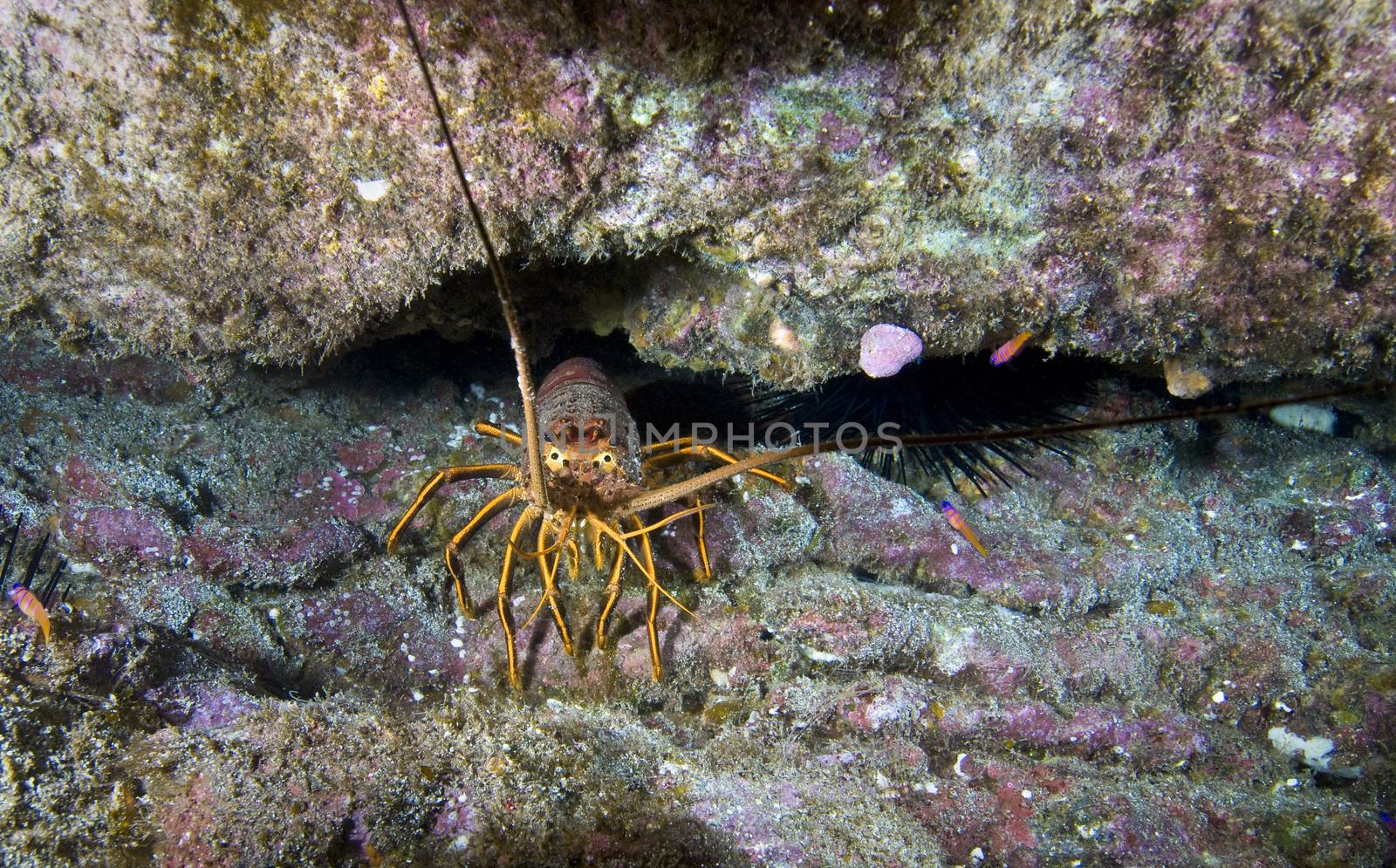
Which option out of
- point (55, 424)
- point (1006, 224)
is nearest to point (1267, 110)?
point (1006, 224)

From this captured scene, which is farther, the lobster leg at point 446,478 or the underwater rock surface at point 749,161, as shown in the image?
the lobster leg at point 446,478

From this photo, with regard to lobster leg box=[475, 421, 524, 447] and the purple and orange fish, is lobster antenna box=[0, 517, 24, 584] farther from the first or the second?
lobster leg box=[475, 421, 524, 447]

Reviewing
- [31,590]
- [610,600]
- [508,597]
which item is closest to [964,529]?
[610,600]

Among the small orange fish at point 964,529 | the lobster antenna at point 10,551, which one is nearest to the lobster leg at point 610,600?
the small orange fish at point 964,529

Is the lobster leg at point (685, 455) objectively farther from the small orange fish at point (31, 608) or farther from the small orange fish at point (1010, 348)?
the small orange fish at point (31, 608)

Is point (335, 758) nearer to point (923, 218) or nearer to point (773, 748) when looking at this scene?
point (773, 748)

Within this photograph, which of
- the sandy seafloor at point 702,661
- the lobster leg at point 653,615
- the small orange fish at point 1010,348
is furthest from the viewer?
the lobster leg at point 653,615
